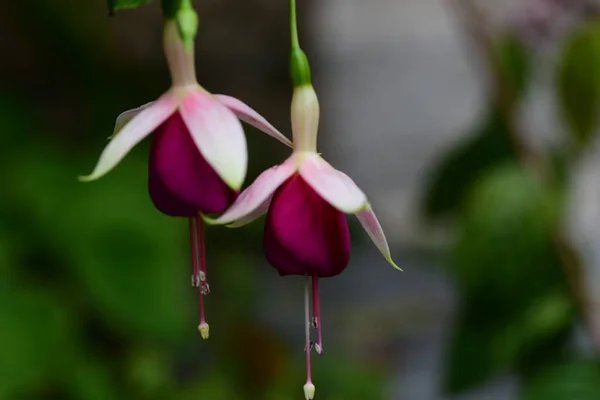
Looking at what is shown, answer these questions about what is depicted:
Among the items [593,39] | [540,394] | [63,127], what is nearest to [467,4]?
[593,39]

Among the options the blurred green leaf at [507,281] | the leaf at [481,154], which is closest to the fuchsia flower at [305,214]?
the blurred green leaf at [507,281]

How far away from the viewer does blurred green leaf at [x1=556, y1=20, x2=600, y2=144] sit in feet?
2.45

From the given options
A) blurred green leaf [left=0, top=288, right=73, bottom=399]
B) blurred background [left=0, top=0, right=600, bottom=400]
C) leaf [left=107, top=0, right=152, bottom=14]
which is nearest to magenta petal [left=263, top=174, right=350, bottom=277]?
leaf [left=107, top=0, right=152, bottom=14]

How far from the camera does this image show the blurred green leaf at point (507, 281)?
781 millimetres

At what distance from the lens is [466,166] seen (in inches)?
38.3

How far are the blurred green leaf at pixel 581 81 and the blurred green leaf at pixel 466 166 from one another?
0.13m

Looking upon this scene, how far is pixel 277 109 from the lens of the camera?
1702 mm

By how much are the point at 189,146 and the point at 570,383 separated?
20.5 inches


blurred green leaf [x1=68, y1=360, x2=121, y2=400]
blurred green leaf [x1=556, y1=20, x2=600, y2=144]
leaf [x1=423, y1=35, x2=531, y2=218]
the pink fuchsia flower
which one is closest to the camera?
the pink fuchsia flower

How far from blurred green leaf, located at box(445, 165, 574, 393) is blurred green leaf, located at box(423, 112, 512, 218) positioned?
0.35 ft

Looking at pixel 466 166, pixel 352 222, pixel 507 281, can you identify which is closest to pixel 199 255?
pixel 507 281

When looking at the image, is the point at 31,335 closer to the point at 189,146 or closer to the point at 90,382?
the point at 90,382

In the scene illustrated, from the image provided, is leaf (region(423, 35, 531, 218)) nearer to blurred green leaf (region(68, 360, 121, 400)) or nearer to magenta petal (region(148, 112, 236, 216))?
blurred green leaf (region(68, 360, 121, 400))

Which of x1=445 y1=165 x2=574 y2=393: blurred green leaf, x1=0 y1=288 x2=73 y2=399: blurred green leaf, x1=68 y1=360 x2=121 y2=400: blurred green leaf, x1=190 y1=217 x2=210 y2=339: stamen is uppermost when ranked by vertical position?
x1=190 y1=217 x2=210 y2=339: stamen
